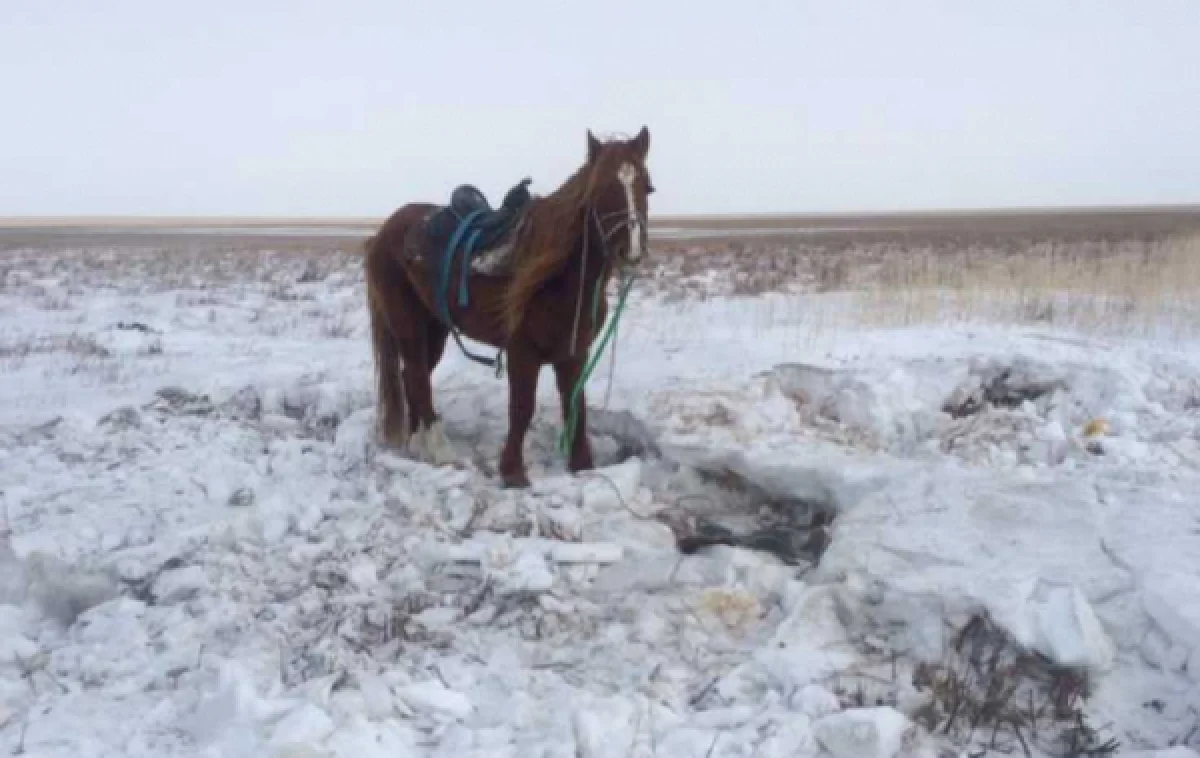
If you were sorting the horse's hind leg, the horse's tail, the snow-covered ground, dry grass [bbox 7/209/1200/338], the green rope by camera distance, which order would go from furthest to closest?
dry grass [bbox 7/209/1200/338] → the horse's tail → the horse's hind leg → the green rope → the snow-covered ground

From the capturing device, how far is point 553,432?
5773mm

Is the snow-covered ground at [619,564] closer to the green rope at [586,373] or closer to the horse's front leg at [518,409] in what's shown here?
the horse's front leg at [518,409]

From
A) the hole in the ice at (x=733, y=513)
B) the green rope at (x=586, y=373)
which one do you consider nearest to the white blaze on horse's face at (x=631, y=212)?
the green rope at (x=586, y=373)

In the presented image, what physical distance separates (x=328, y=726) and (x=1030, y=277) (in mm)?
11057

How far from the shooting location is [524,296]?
482 cm

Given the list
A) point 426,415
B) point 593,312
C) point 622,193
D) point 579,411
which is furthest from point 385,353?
point 622,193

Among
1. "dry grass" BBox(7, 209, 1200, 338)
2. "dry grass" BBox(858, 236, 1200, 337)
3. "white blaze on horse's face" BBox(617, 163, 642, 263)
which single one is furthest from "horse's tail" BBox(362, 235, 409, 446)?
"dry grass" BBox(858, 236, 1200, 337)

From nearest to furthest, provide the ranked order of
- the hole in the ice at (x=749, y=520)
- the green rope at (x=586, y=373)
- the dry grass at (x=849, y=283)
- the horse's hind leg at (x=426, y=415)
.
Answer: the hole in the ice at (x=749, y=520) → the green rope at (x=586, y=373) → the horse's hind leg at (x=426, y=415) → the dry grass at (x=849, y=283)

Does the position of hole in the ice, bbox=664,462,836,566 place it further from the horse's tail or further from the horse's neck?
the horse's tail

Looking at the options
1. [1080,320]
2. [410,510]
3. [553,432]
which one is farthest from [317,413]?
[1080,320]

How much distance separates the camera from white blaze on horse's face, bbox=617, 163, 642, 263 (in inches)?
170

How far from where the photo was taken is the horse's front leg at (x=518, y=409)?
196 inches

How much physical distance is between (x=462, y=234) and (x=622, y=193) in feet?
4.13

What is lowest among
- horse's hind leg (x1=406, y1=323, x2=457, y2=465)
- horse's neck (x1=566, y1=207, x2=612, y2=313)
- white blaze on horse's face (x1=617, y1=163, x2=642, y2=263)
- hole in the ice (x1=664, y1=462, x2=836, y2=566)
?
hole in the ice (x1=664, y1=462, x2=836, y2=566)
